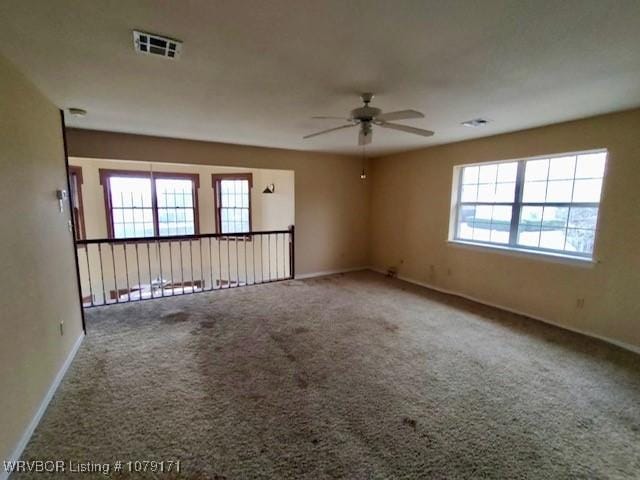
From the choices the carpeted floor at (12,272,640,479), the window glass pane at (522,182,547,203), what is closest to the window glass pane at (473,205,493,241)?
the window glass pane at (522,182,547,203)

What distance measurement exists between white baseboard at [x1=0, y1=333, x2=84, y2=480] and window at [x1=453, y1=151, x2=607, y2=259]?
5352 mm

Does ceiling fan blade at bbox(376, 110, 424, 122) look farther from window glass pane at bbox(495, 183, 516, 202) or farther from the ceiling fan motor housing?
window glass pane at bbox(495, 183, 516, 202)

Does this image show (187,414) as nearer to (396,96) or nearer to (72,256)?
(72,256)

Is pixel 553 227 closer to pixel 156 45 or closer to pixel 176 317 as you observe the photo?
pixel 156 45

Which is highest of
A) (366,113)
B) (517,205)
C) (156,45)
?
(156,45)

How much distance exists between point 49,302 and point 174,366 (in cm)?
115

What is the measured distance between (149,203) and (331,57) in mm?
6486

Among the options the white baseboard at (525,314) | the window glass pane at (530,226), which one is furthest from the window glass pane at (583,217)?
the white baseboard at (525,314)

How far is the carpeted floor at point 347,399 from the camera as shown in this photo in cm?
176

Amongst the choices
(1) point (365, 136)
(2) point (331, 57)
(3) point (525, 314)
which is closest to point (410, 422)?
(1) point (365, 136)

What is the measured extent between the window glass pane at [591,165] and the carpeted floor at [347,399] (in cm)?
190

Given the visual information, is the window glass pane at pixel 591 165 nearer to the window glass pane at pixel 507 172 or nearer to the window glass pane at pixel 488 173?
the window glass pane at pixel 507 172

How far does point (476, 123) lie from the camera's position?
3.56 meters

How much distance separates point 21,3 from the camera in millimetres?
1391
